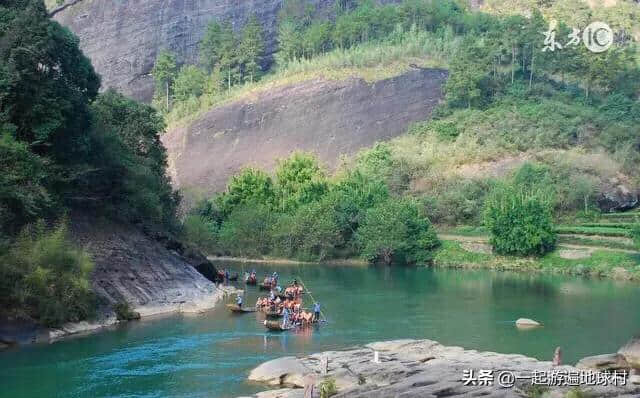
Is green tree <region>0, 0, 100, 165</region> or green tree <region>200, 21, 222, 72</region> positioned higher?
green tree <region>200, 21, 222, 72</region>

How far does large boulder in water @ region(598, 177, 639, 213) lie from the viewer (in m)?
84.3

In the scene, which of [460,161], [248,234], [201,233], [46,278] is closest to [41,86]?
[46,278]

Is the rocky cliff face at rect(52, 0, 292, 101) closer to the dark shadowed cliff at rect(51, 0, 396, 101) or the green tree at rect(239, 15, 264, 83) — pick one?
the dark shadowed cliff at rect(51, 0, 396, 101)

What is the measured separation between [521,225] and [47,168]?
143 feet

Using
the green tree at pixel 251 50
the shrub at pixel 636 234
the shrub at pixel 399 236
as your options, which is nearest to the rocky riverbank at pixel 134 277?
the shrub at pixel 399 236

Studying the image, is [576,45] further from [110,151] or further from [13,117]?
[13,117]

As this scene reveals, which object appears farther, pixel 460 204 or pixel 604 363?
pixel 460 204

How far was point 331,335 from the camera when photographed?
42.1 metres

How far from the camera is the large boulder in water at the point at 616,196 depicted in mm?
84312

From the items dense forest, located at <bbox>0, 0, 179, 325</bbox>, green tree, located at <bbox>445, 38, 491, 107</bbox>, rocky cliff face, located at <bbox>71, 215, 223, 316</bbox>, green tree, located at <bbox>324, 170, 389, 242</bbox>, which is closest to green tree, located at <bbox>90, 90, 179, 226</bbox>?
dense forest, located at <bbox>0, 0, 179, 325</bbox>

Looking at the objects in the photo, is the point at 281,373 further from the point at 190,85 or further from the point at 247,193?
the point at 190,85

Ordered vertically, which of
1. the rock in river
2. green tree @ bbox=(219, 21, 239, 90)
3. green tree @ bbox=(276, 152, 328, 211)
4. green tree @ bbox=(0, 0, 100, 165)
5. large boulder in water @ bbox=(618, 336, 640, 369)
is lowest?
the rock in river

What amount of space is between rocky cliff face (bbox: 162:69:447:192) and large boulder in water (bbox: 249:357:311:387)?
244ft

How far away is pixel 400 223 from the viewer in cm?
7838
